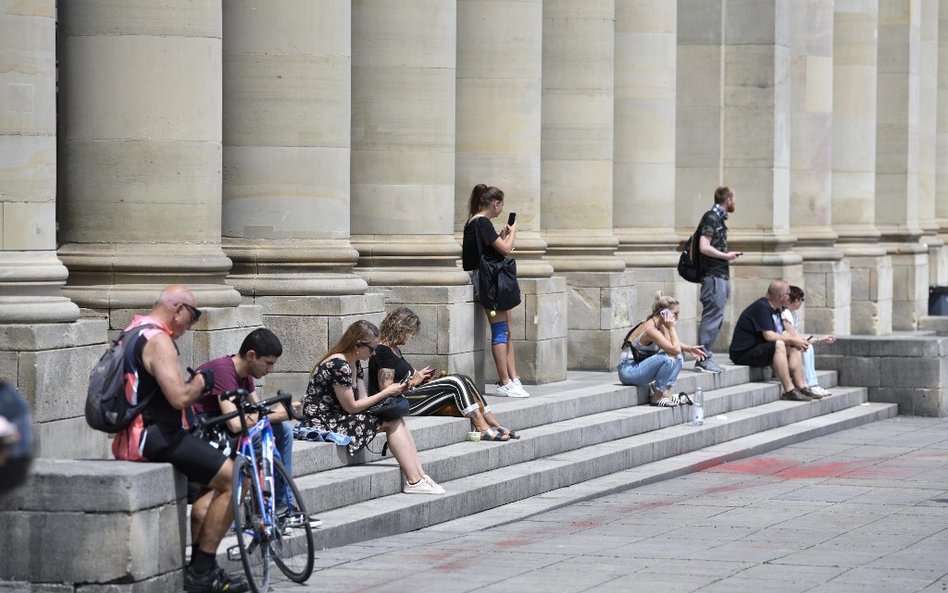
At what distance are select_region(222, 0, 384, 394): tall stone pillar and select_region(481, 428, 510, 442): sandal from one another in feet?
4.71

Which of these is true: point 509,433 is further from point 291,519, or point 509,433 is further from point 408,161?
point 291,519

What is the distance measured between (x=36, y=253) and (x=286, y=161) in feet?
12.2

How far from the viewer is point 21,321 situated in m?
13.1

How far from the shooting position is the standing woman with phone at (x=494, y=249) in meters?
18.8

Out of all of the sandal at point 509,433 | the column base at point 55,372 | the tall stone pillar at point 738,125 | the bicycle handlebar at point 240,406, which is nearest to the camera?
the bicycle handlebar at point 240,406

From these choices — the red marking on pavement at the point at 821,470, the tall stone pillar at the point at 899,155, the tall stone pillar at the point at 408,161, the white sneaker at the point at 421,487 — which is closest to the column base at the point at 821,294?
the tall stone pillar at the point at 899,155

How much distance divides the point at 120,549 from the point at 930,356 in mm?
16804

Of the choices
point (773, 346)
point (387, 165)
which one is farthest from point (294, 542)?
point (773, 346)

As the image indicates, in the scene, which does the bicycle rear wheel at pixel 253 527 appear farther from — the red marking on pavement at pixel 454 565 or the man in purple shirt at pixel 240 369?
the red marking on pavement at pixel 454 565

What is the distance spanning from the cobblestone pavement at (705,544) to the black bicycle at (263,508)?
0.22m

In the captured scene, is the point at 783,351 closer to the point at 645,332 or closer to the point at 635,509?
the point at 645,332

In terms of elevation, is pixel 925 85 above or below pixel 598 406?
above

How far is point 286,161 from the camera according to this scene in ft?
55.4

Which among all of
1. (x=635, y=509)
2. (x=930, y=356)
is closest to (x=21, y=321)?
(x=635, y=509)
